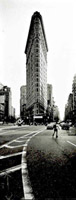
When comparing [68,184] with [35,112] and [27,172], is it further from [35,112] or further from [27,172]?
[35,112]

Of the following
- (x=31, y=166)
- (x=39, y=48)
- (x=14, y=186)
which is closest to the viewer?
(x=14, y=186)

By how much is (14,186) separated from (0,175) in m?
0.87

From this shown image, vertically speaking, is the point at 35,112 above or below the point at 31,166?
above

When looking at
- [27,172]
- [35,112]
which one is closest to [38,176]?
[27,172]

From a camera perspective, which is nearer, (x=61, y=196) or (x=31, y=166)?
(x=61, y=196)

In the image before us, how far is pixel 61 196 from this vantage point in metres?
3.54

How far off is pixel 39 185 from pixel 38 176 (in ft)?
2.30

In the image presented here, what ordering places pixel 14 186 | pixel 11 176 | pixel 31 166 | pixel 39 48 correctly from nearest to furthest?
1. pixel 14 186
2. pixel 11 176
3. pixel 31 166
4. pixel 39 48

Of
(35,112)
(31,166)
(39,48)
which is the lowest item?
(31,166)

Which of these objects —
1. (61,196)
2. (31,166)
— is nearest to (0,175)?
(31,166)

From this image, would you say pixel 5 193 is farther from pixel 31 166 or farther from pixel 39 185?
pixel 31 166

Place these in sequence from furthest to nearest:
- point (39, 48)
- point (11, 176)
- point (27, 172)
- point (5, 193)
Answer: point (39, 48) < point (27, 172) < point (11, 176) < point (5, 193)

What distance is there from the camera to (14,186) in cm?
404

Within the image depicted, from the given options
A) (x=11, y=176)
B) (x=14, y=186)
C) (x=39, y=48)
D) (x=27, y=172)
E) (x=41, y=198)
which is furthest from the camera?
(x=39, y=48)
